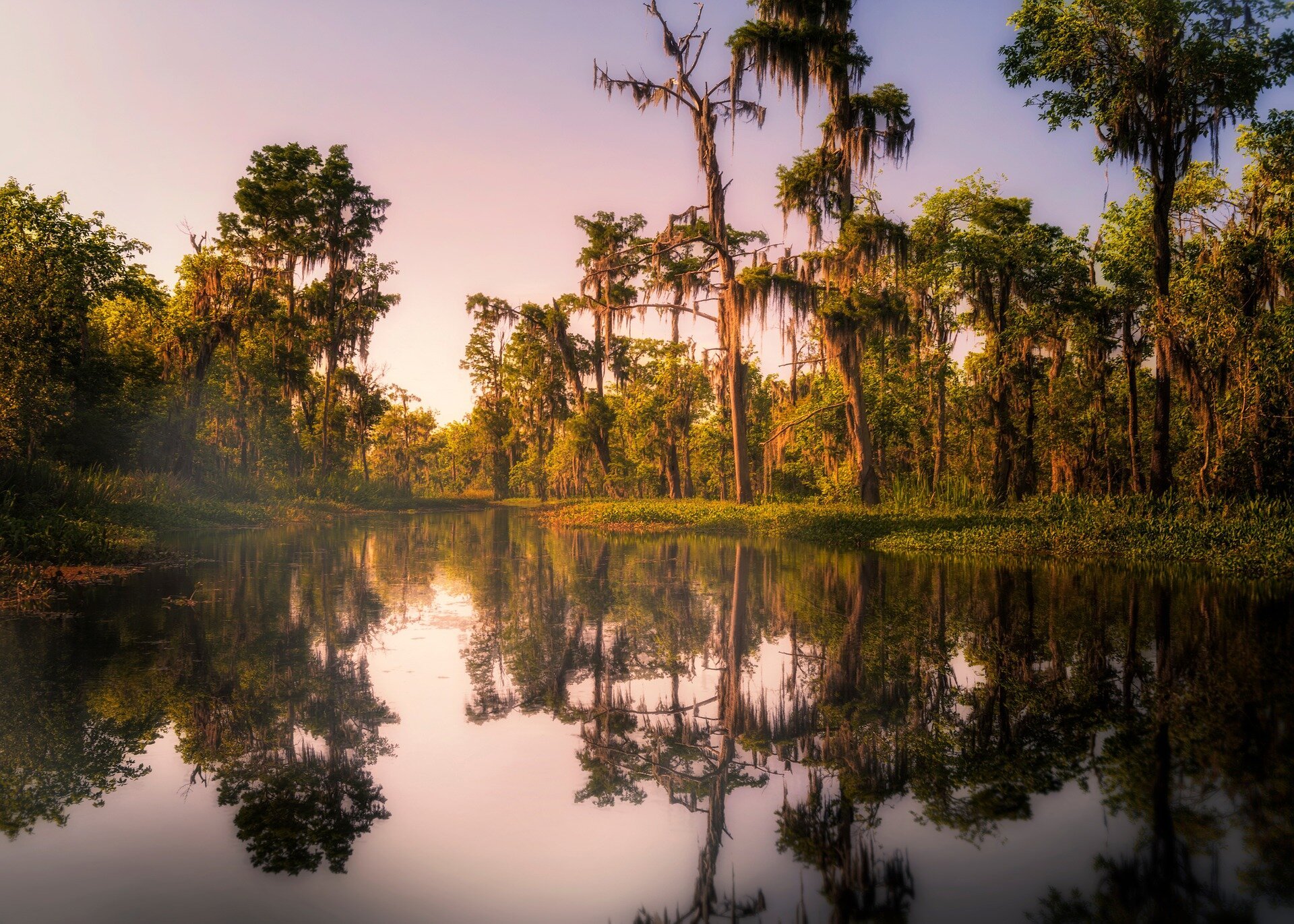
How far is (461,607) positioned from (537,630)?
7.49ft

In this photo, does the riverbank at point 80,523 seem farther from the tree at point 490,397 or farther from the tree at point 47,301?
the tree at point 490,397

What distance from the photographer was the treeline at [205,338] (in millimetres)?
15641

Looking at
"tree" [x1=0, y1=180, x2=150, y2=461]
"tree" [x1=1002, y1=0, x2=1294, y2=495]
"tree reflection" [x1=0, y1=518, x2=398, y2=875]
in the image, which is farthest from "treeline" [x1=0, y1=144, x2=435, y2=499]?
"tree" [x1=1002, y1=0, x2=1294, y2=495]

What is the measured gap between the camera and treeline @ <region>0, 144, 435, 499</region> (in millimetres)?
15641

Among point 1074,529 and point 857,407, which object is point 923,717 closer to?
point 1074,529

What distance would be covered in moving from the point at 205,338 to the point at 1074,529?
30.8 meters

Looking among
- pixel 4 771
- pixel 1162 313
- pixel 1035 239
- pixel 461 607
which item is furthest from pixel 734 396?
pixel 4 771

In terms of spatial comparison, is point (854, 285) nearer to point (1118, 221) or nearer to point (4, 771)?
point (1118, 221)

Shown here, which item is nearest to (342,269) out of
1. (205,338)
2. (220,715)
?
(205,338)

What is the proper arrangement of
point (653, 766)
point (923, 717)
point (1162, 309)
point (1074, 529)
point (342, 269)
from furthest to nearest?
point (342, 269)
point (1162, 309)
point (1074, 529)
point (923, 717)
point (653, 766)

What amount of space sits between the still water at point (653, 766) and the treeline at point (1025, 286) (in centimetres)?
1187

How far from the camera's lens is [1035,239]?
23.0m

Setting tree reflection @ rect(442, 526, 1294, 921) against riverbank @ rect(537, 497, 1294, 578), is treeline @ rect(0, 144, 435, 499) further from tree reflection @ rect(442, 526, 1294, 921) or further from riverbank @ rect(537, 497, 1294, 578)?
riverbank @ rect(537, 497, 1294, 578)

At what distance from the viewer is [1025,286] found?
24297 millimetres
